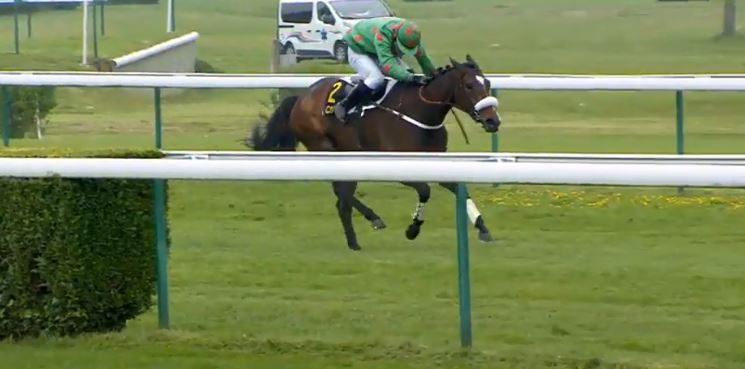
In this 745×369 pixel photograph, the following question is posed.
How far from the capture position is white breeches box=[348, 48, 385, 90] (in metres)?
10.1

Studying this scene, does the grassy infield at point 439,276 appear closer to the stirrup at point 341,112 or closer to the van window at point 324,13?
the stirrup at point 341,112

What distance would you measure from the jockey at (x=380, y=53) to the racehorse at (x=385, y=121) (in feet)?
0.26

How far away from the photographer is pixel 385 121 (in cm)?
1012

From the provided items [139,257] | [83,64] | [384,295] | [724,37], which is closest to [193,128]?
[83,64]

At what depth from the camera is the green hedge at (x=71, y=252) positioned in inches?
231

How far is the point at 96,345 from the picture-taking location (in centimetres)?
600

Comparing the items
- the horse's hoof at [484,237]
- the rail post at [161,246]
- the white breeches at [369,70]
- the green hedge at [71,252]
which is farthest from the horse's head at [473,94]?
the green hedge at [71,252]

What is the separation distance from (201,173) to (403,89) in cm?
449

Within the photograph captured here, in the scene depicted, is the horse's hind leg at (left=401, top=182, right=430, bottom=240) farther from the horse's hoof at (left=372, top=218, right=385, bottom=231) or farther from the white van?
the white van

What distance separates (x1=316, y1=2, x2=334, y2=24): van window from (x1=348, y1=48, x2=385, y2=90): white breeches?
1918 cm

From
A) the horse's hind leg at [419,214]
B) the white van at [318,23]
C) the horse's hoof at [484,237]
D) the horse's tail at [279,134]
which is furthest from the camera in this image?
the white van at [318,23]

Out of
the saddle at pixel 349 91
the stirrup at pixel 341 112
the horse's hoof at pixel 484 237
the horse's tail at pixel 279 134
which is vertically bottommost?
the horse's hoof at pixel 484 237

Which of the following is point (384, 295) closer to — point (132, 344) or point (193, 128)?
point (132, 344)

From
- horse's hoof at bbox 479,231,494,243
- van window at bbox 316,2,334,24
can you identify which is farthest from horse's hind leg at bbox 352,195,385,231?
van window at bbox 316,2,334,24
